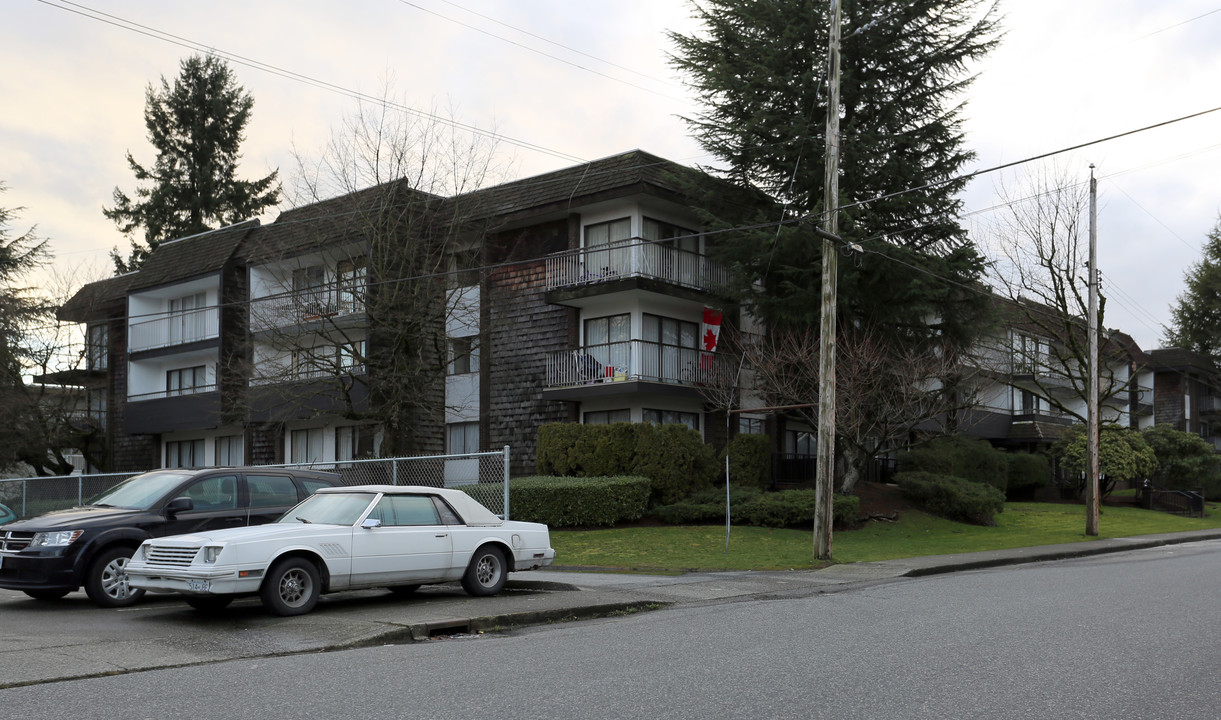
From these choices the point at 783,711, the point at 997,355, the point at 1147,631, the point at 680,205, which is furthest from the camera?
the point at 997,355

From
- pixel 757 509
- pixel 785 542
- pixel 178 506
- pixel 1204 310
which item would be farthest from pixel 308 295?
pixel 1204 310

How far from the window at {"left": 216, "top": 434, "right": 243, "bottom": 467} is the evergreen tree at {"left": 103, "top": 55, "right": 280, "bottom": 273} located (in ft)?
72.1

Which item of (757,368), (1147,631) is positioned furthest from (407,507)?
(757,368)

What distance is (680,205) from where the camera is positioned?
1165 inches

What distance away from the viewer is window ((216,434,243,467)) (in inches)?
1492

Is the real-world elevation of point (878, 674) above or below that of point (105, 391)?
below

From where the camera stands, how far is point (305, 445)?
35594mm

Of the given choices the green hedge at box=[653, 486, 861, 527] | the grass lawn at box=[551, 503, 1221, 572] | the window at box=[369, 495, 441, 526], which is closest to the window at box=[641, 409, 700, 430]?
the green hedge at box=[653, 486, 861, 527]

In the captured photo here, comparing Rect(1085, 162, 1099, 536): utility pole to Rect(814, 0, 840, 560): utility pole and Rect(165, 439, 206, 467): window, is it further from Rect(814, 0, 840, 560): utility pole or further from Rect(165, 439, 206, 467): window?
Rect(165, 439, 206, 467): window

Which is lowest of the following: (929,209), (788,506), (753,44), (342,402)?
(788,506)

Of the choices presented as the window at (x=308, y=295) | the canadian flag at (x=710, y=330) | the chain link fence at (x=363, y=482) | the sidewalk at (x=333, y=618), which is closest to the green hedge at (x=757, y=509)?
the chain link fence at (x=363, y=482)

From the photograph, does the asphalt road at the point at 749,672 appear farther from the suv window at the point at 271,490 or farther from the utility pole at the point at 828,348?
the utility pole at the point at 828,348

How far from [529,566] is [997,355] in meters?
33.2

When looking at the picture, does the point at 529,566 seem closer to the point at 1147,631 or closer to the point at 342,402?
the point at 1147,631
